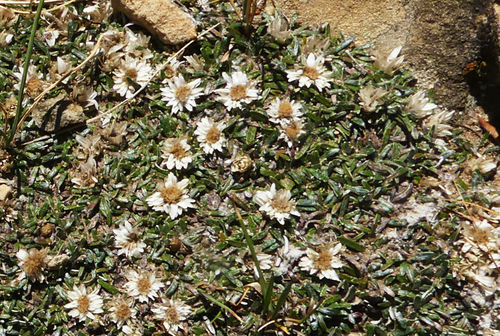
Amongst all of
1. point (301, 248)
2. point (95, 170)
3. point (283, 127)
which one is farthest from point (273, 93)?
point (95, 170)

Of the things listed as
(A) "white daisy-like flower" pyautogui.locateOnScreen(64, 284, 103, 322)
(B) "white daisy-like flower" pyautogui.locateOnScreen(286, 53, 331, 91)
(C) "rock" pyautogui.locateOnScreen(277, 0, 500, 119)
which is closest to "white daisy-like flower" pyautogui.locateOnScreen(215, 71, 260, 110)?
(B) "white daisy-like flower" pyautogui.locateOnScreen(286, 53, 331, 91)

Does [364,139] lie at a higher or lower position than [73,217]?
higher

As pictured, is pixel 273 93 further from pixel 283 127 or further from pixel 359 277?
pixel 359 277

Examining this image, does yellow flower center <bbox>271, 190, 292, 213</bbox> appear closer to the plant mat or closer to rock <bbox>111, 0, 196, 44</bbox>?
the plant mat

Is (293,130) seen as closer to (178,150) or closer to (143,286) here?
(178,150)

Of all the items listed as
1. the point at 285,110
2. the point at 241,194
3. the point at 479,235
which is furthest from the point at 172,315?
the point at 479,235

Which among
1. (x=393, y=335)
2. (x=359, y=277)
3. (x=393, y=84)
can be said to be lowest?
(x=393, y=335)
